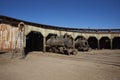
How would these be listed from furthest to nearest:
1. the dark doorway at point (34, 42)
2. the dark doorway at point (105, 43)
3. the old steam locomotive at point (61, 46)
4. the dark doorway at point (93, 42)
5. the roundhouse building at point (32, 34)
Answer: the dark doorway at point (93, 42)
the dark doorway at point (105, 43)
the dark doorway at point (34, 42)
the old steam locomotive at point (61, 46)
the roundhouse building at point (32, 34)

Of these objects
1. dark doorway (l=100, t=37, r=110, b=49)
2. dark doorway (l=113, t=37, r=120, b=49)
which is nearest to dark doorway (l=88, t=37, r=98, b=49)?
dark doorway (l=100, t=37, r=110, b=49)

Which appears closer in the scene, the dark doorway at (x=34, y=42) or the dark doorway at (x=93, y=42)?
the dark doorway at (x=34, y=42)

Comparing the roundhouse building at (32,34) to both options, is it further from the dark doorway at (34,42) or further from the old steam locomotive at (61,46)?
the old steam locomotive at (61,46)

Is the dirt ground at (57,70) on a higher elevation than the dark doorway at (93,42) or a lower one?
lower

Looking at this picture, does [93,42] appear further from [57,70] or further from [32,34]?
[57,70]

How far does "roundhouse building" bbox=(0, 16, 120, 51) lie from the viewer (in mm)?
15453

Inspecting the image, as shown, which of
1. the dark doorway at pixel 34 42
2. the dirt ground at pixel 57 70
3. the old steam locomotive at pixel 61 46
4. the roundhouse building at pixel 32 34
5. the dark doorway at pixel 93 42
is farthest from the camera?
the dark doorway at pixel 93 42

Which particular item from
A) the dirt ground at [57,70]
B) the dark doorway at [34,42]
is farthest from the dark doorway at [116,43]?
the dirt ground at [57,70]

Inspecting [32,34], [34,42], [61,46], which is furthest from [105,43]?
[32,34]

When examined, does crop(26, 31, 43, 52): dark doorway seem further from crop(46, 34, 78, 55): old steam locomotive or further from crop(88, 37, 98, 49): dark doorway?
crop(88, 37, 98, 49): dark doorway

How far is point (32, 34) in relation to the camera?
26469 millimetres

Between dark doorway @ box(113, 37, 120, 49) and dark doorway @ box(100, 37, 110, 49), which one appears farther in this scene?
dark doorway @ box(100, 37, 110, 49)

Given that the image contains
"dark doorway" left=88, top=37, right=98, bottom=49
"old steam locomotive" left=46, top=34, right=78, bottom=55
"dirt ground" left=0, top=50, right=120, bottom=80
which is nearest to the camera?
"dirt ground" left=0, top=50, right=120, bottom=80

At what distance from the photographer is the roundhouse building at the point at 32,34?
50.7 feet
